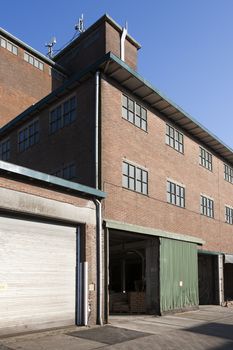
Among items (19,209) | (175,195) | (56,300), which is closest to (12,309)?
(56,300)

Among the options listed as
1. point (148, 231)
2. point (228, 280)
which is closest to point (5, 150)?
point (148, 231)

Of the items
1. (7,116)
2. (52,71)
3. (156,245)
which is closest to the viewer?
(156,245)

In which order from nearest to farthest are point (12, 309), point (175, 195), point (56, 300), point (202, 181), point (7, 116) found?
point (12, 309) < point (56, 300) < point (175, 195) < point (202, 181) < point (7, 116)

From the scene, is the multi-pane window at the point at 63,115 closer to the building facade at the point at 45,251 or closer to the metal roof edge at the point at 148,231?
the building facade at the point at 45,251

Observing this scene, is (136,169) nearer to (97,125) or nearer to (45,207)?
(97,125)

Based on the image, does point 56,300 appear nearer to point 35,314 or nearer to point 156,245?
point 35,314

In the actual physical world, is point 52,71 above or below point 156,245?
above

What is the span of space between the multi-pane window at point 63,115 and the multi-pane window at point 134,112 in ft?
8.38

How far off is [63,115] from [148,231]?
289 inches

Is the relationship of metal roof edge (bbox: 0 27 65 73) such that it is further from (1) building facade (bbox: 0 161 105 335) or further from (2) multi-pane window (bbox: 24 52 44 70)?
(1) building facade (bbox: 0 161 105 335)

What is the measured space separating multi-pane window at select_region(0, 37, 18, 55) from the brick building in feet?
48.9

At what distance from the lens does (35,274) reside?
1488 cm

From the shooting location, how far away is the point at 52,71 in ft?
143

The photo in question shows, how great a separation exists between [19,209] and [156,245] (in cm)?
968
